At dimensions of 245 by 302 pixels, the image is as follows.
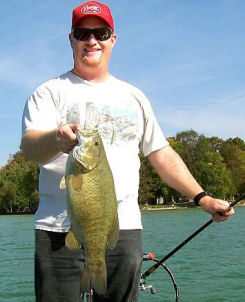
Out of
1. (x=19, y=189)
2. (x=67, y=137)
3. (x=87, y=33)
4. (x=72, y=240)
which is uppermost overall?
(x=19, y=189)

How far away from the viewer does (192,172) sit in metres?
81.2

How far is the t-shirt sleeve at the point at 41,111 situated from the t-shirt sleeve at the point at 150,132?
28.4 inches

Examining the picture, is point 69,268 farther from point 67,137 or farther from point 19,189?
point 19,189

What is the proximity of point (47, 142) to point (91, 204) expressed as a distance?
45 centimetres

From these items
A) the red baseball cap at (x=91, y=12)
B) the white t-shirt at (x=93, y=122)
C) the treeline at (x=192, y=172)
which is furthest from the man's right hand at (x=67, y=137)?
the treeline at (x=192, y=172)

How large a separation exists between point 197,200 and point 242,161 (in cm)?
8477

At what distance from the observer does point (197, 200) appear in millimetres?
3887

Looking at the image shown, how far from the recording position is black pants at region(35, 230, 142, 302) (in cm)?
335

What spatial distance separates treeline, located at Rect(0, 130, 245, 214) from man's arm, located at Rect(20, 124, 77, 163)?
233 feet

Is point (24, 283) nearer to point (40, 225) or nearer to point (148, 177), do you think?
point (40, 225)

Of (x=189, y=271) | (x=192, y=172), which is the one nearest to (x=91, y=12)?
(x=189, y=271)

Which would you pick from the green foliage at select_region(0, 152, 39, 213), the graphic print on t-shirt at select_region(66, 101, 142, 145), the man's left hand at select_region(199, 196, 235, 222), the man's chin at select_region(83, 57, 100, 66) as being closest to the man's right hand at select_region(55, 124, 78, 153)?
the graphic print on t-shirt at select_region(66, 101, 142, 145)

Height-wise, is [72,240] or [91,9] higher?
[91,9]

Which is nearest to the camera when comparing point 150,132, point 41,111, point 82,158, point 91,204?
point 82,158
